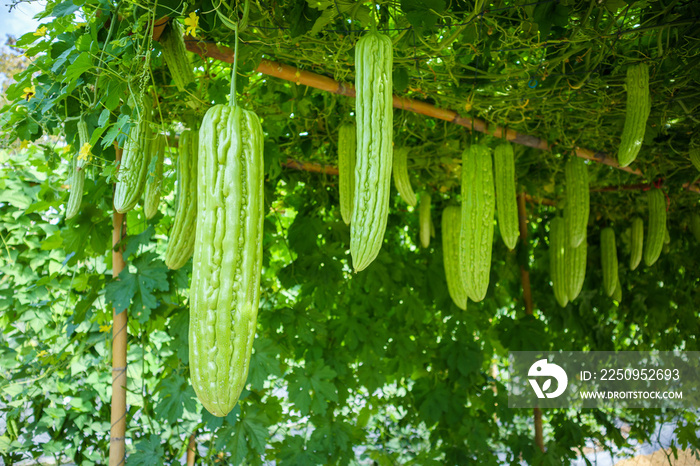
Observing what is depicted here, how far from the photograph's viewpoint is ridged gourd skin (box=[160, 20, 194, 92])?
6.08 feet

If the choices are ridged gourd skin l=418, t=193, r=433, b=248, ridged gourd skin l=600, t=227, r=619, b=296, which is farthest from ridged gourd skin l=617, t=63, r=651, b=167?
ridged gourd skin l=600, t=227, r=619, b=296

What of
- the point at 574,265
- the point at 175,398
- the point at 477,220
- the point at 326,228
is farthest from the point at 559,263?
the point at 175,398

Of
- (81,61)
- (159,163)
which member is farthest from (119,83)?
(159,163)

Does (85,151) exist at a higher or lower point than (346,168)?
lower

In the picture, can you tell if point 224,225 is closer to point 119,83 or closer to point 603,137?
point 119,83

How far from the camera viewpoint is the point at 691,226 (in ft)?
16.2

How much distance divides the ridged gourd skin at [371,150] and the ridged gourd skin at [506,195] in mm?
1435

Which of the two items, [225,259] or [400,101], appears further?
[400,101]

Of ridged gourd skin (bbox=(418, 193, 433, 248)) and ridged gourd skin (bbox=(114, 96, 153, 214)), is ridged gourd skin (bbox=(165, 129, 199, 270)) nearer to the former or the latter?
ridged gourd skin (bbox=(114, 96, 153, 214))

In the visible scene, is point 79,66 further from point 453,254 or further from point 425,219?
point 425,219

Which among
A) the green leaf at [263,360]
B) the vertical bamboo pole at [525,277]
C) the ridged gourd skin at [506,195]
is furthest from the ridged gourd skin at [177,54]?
the vertical bamboo pole at [525,277]

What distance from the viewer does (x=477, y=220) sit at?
2490 millimetres

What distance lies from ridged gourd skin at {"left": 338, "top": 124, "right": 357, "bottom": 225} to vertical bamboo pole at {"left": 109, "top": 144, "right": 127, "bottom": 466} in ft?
3.55

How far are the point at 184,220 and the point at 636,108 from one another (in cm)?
210
